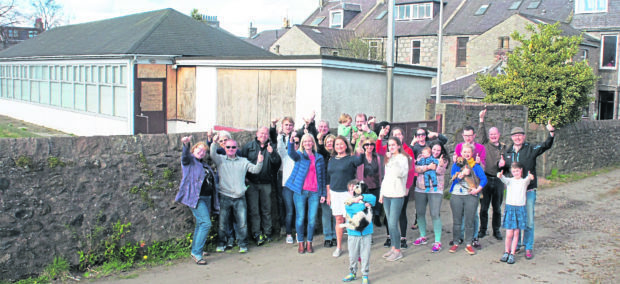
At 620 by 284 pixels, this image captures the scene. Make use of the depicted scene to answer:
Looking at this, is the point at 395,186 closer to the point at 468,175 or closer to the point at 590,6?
the point at 468,175

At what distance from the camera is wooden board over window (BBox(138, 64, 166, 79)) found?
17.0 m

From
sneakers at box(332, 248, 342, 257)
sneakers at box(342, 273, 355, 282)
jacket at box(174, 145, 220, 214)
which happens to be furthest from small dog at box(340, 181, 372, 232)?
jacket at box(174, 145, 220, 214)

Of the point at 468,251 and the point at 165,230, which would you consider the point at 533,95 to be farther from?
the point at 165,230

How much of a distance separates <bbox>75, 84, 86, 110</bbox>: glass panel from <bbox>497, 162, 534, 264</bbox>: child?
55.0 ft

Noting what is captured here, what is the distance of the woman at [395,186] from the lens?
25.5 ft

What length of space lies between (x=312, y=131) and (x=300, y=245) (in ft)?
6.28

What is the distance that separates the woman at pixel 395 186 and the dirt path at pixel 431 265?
1.11 feet

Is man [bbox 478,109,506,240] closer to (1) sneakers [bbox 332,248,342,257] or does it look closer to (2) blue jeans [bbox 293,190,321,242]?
(1) sneakers [bbox 332,248,342,257]

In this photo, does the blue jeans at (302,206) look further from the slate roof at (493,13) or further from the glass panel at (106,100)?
the slate roof at (493,13)

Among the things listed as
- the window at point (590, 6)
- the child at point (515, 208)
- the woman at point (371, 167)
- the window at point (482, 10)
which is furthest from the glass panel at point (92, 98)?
the window at point (482, 10)

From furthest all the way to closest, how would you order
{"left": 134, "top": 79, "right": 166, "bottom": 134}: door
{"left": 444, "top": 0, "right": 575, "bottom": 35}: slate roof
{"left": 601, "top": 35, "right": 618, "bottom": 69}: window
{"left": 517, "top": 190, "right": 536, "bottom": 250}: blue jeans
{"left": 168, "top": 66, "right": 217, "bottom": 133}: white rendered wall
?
{"left": 444, "top": 0, "right": 575, "bottom": 35}: slate roof < {"left": 601, "top": 35, "right": 618, "bottom": 69}: window < {"left": 134, "top": 79, "right": 166, "bottom": 134}: door < {"left": 168, "top": 66, "right": 217, "bottom": 133}: white rendered wall < {"left": 517, "top": 190, "right": 536, "bottom": 250}: blue jeans

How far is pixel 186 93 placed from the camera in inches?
647

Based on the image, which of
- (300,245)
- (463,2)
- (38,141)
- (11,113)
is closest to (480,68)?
(463,2)

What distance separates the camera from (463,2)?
128 feet
